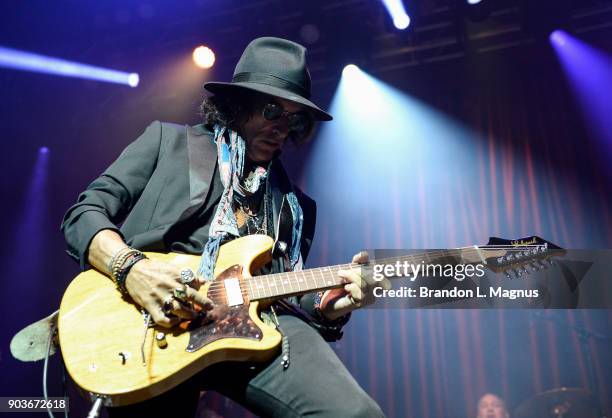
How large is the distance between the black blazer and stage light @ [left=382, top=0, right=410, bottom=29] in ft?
14.4

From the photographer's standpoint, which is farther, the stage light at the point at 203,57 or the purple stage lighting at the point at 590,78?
the stage light at the point at 203,57

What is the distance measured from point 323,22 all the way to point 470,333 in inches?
192

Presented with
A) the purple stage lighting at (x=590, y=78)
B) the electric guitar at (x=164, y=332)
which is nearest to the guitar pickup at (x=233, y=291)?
the electric guitar at (x=164, y=332)

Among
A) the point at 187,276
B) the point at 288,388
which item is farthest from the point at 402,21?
the point at 288,388

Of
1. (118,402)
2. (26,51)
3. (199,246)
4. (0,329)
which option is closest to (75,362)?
(118,402)

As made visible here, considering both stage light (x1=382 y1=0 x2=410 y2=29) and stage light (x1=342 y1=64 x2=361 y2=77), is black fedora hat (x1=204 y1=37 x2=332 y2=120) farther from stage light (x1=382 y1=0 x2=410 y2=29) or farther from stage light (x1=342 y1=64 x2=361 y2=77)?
stage light (x1=342 y1=64 x2=361 y2=77)

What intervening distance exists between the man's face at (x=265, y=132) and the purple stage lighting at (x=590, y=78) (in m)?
5.19

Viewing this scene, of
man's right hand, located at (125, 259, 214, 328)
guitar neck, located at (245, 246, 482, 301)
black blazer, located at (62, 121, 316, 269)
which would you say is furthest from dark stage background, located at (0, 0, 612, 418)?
man's right hand, located at (125, 259, 214, 328)

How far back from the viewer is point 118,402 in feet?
4.89

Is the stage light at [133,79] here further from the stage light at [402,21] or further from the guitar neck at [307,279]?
the guitar neck at [307,279]

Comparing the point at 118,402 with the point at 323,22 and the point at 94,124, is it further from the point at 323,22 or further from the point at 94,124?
the point at 94,124

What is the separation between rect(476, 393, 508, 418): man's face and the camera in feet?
18.8

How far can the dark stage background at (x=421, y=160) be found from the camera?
19.7 ft

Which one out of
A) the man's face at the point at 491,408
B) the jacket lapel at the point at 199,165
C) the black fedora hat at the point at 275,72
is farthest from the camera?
the man's face at the point at 491,408
